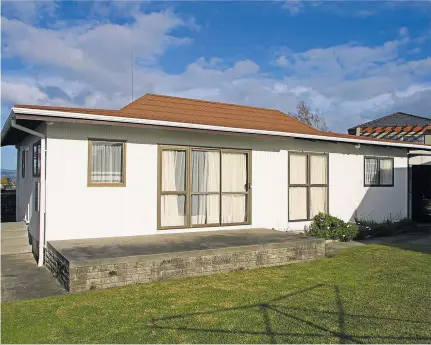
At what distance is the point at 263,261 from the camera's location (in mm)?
7688

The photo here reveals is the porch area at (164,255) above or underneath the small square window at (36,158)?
underneath

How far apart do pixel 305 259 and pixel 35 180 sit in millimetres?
5797

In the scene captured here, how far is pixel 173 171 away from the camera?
8992 millimetres

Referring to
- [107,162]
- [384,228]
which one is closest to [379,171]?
[384,228]

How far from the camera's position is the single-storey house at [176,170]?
307 inches

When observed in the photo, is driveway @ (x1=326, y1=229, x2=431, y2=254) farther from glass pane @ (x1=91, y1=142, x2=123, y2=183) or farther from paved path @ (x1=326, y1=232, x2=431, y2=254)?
glass pane @ (x1=91, y1=142, x2=123, y2=183)

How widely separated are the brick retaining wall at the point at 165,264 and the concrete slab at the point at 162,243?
0.09m

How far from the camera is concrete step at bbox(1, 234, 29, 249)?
8797 millimetres

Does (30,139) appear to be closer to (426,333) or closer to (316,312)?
(316,312)

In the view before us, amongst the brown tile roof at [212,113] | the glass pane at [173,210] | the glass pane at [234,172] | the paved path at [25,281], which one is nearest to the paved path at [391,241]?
the glass pane at [234,172]

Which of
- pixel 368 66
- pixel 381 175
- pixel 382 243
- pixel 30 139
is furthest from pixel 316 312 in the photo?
pixel 368 66

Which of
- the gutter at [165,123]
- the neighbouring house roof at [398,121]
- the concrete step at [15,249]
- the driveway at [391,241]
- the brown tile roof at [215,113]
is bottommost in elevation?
the driveway at [391,241]

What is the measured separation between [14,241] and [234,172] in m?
4.94

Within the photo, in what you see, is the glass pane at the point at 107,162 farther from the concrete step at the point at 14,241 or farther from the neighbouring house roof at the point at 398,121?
the neighbouring house roof at the point at 398,121
